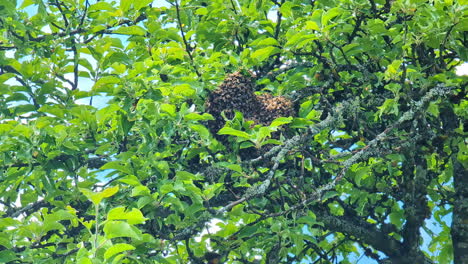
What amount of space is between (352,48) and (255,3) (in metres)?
0.82

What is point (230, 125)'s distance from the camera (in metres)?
3.79

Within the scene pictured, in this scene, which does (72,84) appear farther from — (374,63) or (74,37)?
(374,63)

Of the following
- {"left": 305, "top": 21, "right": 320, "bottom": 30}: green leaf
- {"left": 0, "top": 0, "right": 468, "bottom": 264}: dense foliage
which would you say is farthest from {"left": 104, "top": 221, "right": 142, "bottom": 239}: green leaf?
{"left": 305, "top": 21, "right": 320, "bottom": 30}: green leaf

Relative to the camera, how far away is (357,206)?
219 inches

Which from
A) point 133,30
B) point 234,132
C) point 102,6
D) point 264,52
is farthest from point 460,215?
point 102,6

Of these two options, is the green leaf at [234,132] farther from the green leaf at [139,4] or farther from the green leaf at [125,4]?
the green leaf at [125,4]

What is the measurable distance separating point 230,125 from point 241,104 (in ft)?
0.65

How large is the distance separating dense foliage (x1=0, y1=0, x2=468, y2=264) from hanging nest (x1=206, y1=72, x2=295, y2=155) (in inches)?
1.4

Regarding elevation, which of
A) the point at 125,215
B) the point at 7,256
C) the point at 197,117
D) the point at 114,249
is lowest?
the point at 114,249

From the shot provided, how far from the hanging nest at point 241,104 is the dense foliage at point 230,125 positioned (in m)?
0.04

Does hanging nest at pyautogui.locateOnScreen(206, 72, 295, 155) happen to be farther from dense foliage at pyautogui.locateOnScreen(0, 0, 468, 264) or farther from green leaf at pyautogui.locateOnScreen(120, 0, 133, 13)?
green leaf at pyautogui.locateOnScreen(120, 0, 133, 13)

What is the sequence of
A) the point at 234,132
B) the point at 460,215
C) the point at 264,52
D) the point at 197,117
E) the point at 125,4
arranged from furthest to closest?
1. the point at 460,215
2. the point at 125,4
3. the point at 264,52
4. the point at 197,117
5. the point at 234,132

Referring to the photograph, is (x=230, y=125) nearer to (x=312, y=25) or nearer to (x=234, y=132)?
(x=234, y=132)

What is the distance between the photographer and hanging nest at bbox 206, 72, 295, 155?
3.93 metres
